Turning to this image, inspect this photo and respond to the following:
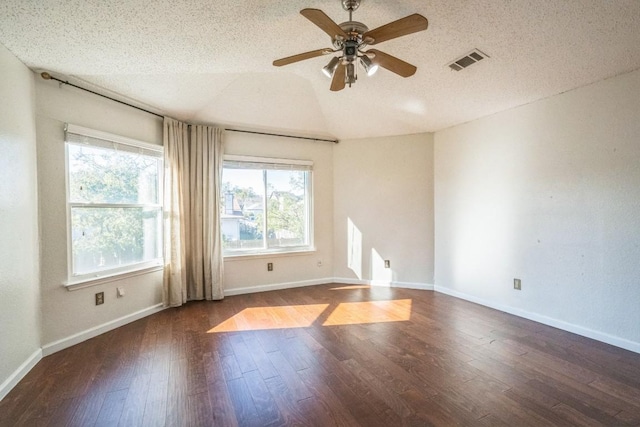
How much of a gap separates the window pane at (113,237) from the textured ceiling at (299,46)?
4.13 feet

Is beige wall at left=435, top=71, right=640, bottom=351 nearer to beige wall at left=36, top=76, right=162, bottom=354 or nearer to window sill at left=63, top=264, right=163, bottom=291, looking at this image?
window sill at left=63, top=264, right=163, bottom=291

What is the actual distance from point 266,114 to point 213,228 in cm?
174

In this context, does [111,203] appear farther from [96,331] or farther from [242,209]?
[242,209]

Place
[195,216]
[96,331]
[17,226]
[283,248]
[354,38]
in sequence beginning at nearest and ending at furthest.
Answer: [354,38] → [17,226] → [96,331] → [195,216] → [283,248]

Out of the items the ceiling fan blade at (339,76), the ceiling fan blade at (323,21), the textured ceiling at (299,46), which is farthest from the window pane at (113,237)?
the ceiling fan blade at (323,21)

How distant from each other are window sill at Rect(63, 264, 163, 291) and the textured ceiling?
6.13ft

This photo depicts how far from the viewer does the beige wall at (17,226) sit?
6.50ft

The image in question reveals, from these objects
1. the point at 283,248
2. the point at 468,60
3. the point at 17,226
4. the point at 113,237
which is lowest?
the point at 283,248

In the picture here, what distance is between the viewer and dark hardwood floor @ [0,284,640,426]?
5.69ft

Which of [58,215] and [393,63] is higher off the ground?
[393,63]

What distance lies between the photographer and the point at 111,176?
9.98ft

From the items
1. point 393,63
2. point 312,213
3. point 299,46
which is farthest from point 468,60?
point 312,213

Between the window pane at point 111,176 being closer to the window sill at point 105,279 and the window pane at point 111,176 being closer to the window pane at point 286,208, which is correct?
the window sill at point 105,279

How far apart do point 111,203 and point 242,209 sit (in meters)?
1.65
